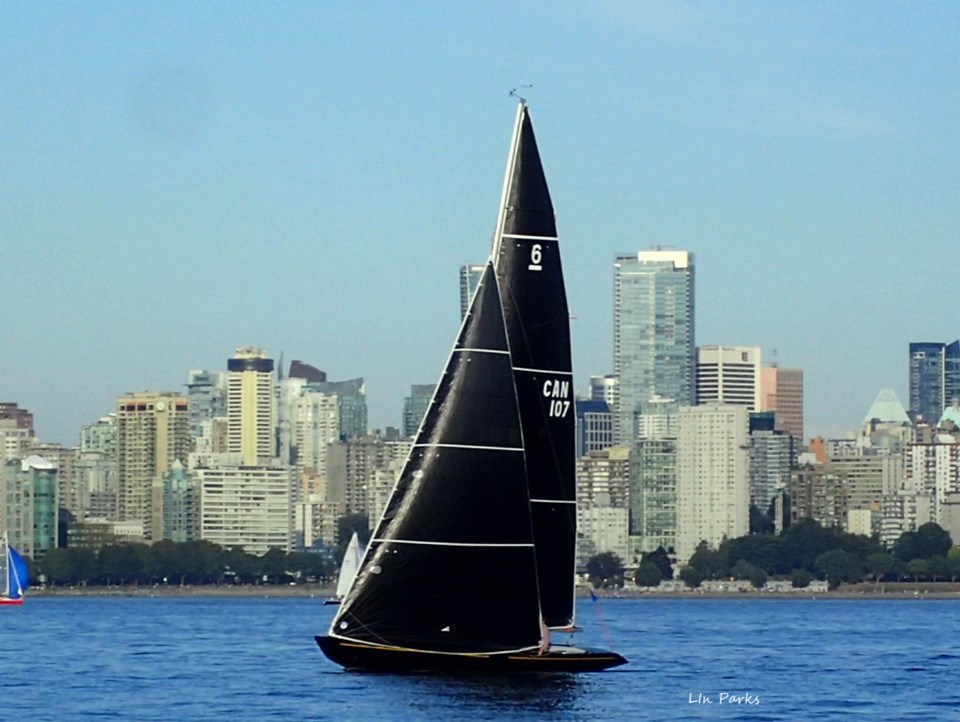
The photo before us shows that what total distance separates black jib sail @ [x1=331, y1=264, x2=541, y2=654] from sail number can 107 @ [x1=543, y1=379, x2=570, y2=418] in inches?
68.2

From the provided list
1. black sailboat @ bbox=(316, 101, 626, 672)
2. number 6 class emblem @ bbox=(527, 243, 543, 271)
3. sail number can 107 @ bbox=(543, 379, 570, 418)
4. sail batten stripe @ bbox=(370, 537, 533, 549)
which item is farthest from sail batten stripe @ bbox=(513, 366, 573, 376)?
sail batten stripe @ bbox=(370, 537, 533, 549)

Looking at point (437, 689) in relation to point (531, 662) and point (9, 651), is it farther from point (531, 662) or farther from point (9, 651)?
point (9, 651)

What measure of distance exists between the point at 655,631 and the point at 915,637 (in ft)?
35.2

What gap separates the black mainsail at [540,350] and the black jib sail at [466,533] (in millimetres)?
1291

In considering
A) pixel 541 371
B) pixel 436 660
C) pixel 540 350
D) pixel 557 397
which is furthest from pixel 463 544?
pixel 540 350

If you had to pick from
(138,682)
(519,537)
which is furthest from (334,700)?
(138,682)

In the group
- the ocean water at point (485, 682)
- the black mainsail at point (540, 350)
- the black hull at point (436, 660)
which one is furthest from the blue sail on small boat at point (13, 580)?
the black mainsail at point (540, 350)

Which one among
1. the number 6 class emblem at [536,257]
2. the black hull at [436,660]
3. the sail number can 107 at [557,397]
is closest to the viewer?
the black hull at [436,660]

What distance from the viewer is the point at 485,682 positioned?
49.8m

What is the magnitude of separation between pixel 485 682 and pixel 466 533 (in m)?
2.99

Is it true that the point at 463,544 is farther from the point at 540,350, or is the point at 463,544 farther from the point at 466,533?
the point at 540,350

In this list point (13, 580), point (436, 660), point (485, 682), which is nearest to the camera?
point (485, 682)

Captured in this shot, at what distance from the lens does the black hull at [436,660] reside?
5009 cm

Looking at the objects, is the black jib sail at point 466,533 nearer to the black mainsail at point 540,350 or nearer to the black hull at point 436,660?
the black hull at point 436,660
